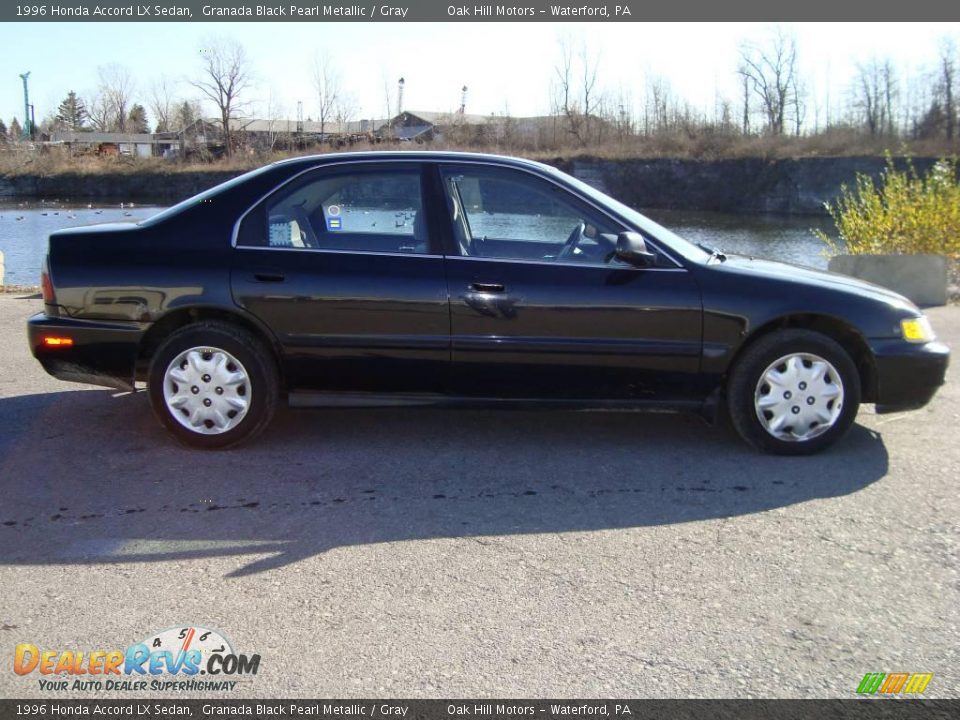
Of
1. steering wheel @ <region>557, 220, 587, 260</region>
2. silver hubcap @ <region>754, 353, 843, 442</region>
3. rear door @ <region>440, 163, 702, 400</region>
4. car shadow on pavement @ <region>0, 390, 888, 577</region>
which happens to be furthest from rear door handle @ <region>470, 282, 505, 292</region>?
silver hubcap @ <region>754, 353, 843, 442</region>

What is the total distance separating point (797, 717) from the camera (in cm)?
260

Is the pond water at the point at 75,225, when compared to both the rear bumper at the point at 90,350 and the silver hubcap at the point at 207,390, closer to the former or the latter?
the rear bumper at the point at 90,350

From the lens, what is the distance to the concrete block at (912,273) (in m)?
10.5

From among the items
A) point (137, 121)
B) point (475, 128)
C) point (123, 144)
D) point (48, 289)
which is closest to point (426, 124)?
point (475, 128)

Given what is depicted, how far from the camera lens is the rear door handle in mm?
4820

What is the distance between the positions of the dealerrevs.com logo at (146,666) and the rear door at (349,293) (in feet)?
6.94

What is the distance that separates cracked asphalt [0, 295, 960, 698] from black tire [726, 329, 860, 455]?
0.11 meters

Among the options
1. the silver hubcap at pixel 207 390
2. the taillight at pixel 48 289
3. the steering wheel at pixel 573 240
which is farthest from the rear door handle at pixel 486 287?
the taillight at pixel 48 289

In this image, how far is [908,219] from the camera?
470 inches

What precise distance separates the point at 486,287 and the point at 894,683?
2.75 m

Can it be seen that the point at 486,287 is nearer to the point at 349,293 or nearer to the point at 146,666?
the point at 349,293

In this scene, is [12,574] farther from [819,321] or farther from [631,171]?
[631,171]

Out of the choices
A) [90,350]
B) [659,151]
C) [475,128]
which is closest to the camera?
[90,350]

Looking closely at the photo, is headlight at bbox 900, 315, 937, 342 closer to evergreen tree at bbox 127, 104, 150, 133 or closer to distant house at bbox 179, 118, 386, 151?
distant house at bbox 179, 118, 386, 151
